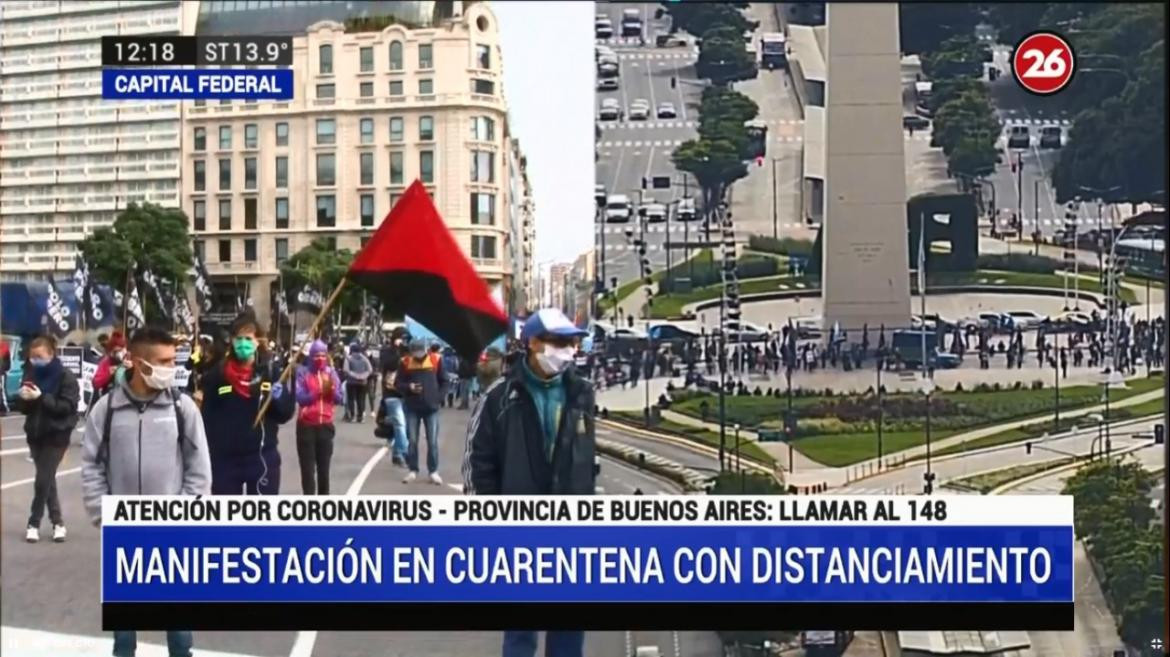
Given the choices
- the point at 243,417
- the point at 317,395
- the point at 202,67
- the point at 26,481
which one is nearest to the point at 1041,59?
the point at 317,395

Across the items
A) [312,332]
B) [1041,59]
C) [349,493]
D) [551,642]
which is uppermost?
[1041,59]

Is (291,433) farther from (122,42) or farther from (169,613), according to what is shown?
(122,42)

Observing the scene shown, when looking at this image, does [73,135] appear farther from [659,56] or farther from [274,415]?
[659,56]

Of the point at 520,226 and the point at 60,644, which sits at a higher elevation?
the point at 520,226

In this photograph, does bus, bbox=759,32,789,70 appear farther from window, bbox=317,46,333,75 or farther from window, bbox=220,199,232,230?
window, bbox=220,199,232,230

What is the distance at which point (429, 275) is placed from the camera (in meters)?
3.65

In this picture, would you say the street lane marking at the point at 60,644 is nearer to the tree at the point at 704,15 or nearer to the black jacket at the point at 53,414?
the black jacket at the point at 53,414

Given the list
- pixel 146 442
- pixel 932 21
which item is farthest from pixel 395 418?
pixel 932 21

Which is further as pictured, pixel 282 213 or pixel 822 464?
pixel 282 213

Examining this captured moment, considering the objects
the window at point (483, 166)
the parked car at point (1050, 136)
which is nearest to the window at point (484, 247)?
the window at point (483, 166)

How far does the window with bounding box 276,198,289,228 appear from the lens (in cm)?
370

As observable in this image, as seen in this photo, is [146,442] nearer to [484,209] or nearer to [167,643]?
[167,643]

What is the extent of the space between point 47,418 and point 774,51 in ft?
7.28

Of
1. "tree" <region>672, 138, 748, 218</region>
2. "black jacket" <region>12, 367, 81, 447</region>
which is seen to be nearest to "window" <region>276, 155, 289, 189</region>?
"black jacket" <region>12, 367, 81, 447</region>
